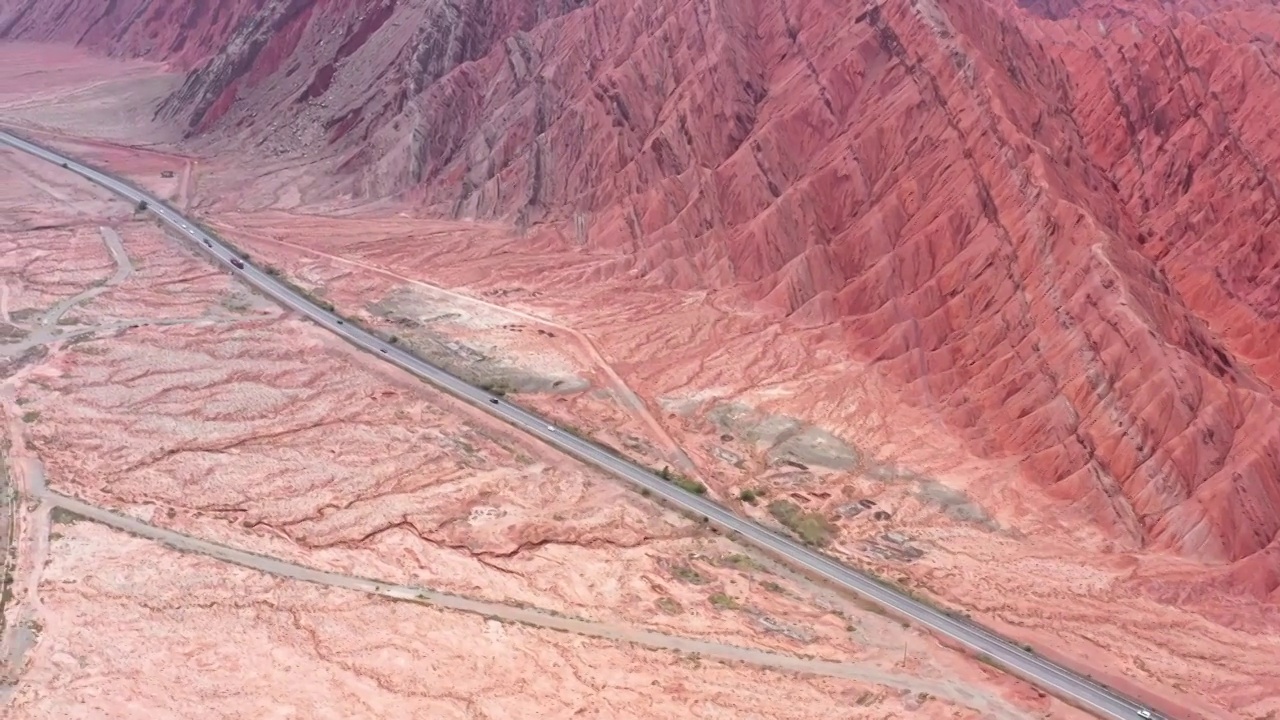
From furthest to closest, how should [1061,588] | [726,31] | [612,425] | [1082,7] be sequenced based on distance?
[1082,7] → [726,31] → [612,425] → [1061,588]

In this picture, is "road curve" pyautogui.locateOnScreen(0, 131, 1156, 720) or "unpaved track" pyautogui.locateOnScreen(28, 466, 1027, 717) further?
"road curve" pyautogui.locateOnScreen(0, 131, 1156, 720)

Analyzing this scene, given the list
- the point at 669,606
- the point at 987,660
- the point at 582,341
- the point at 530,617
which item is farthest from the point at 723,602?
the point at 582,341

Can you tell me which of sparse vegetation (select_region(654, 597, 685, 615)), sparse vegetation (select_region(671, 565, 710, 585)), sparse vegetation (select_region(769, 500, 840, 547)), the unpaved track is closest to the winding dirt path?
sparse vegetation (select_region(769, 500, 840, 547))

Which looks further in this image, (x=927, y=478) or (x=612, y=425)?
(x=612, y=425)

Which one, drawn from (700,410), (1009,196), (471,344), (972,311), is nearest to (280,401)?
(471,344)

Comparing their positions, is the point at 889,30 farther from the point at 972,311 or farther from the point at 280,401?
the point at 280,401

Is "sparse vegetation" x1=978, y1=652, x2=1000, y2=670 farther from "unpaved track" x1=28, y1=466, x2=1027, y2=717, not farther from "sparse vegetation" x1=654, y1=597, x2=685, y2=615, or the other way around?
"sparse vegetation" x1=654, y1=597, x2=685, y2=615

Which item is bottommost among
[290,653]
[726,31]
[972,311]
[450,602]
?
[290,653]
